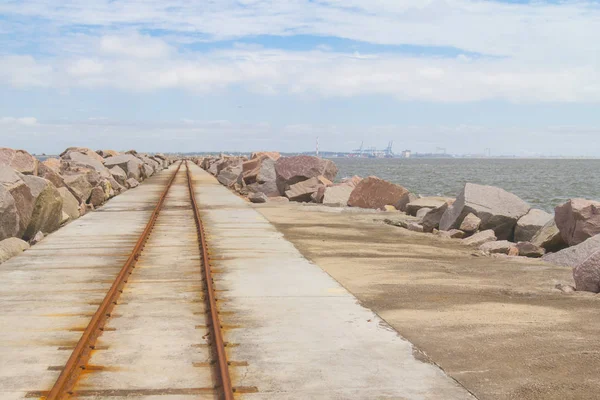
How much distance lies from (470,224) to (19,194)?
10252mm

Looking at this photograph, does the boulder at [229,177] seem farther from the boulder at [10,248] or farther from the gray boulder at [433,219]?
the boulder at [10,248]

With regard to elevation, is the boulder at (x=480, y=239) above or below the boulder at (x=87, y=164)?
below

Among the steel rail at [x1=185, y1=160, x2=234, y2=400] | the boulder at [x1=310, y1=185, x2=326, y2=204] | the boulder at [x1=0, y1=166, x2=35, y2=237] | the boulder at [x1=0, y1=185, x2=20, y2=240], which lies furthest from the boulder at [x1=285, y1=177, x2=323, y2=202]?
the steel rail at [x1=185, y1=160, x2=234, y2=400]

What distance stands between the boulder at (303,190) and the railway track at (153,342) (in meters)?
17.6

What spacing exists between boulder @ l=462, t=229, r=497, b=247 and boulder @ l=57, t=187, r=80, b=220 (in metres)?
11.0

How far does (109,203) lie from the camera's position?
25.9 m

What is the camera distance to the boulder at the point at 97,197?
84.6ft

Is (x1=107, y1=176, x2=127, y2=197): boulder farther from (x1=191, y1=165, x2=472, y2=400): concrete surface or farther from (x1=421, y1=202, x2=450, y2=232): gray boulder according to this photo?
(x1=191, y1=165, x2=472, y2=400): concrete surface

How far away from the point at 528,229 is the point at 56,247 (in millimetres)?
10910

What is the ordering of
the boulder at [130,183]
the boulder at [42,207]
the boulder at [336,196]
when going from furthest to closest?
the boulder at [130,183] < the boulder at [336,196] < the boulder at [42,207]

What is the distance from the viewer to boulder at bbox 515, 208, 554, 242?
17.3 metres

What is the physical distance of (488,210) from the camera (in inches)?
699

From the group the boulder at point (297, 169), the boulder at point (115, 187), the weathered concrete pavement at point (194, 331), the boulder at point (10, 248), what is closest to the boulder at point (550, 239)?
the weathered concrete pavement at point (194, 331)

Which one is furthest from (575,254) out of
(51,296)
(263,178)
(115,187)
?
(115,187)
